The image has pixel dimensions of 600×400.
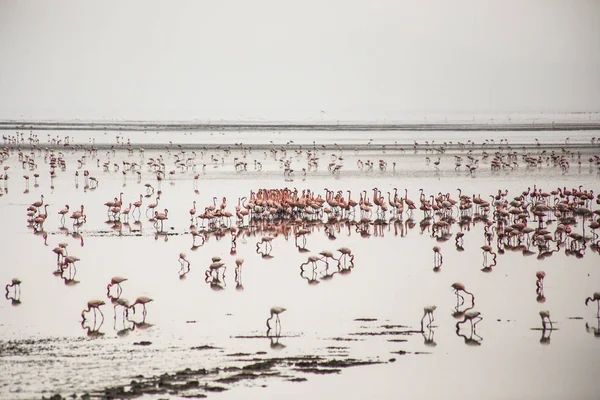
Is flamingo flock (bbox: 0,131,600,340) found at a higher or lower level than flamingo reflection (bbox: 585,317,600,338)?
higher

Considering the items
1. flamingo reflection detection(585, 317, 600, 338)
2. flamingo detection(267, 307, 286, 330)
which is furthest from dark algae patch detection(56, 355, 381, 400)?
flamingo reflection detection(585, 317, 600, 338)

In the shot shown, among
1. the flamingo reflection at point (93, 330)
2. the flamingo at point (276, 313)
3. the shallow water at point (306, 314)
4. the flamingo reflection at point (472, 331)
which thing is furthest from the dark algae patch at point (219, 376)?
the flamingo reflection at point (93, 330)

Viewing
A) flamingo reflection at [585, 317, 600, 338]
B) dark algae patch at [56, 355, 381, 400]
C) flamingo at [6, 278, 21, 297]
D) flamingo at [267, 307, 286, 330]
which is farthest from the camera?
flamingo at [6, 278, 21, 297]

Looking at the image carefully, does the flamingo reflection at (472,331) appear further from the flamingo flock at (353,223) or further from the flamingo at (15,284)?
the flamingo at (15,284)

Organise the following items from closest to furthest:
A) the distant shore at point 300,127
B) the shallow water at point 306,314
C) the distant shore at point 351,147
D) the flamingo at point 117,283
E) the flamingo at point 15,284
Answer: the shallow water at point 306,314 → the flamingo at point 117,283 → the flamingo at point 15,284 → the distant shore at point 351,147 → the distant shore at point 300,127

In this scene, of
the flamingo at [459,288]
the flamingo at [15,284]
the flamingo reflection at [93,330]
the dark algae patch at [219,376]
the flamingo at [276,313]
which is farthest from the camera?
the flamingo at [15,284]

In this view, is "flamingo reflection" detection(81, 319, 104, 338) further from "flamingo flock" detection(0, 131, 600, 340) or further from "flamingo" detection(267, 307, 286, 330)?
"flamingo" detection(267, 307, 286, 330)

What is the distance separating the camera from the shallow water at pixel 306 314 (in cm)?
896

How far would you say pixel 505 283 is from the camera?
12883 mm

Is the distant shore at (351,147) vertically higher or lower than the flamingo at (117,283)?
higher

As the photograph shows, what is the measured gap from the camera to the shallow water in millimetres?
8961

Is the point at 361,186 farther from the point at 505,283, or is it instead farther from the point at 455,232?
the point at 505,283

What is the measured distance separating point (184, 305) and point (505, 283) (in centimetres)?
503

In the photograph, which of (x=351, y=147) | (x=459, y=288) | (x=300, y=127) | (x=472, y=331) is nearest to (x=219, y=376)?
(x=472, y=331)
